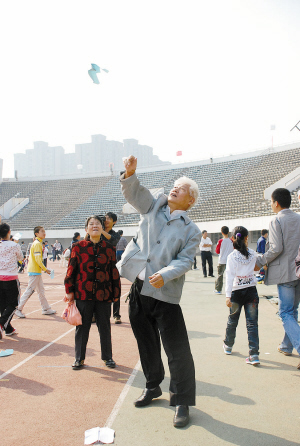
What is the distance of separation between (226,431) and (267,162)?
31.0 meters

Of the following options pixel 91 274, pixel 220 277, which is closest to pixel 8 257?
pixel 91 274

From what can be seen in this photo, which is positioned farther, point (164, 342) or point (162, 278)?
point (164, 342)

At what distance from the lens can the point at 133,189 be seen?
9.61 feet

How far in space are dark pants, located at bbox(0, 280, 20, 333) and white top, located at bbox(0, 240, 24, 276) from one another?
0.53 ft

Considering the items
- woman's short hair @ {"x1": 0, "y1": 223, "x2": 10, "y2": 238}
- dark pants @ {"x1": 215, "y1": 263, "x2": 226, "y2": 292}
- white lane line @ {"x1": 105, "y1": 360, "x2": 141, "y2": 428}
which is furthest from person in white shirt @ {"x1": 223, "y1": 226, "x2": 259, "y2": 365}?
dark pants @ {"x1": 215, "y1": 263, "x2": 226, "y2": 292}

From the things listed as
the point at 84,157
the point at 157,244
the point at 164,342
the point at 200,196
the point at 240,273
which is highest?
the point at 84,157

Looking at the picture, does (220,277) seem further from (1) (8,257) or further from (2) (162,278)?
(2) (162,278)

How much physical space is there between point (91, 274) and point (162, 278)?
1.74 metres

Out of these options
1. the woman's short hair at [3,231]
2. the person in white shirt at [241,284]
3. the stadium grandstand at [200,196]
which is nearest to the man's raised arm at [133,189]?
the person in white shirt at [241,284]

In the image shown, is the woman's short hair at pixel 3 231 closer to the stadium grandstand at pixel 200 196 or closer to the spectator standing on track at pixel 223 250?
the spectator standing on track at pixel 223 250

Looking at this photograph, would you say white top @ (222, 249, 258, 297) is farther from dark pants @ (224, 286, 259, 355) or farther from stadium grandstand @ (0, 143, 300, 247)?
stadium grandstand @ (0, 143, 300, 247)

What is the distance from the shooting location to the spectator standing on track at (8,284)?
5.55m

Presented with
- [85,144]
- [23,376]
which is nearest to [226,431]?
[23,376]

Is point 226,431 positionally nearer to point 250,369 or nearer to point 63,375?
point 250,369
